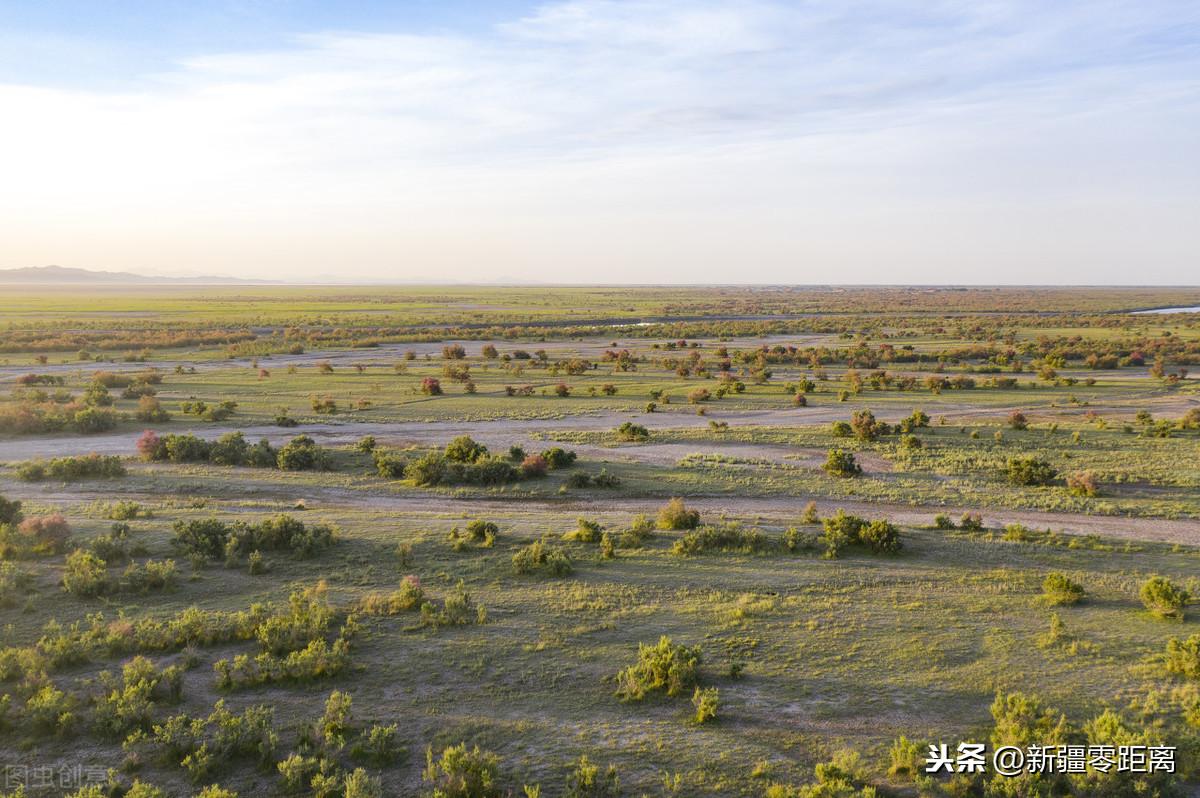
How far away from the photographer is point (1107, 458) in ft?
91.7

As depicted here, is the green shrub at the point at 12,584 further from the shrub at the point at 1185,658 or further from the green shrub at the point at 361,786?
the shrub at the point at 1185,658

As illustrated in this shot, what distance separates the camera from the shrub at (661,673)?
434 inches

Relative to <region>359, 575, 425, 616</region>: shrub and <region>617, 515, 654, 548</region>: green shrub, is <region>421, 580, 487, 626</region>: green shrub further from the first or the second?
<region>617, 515, 654, 548</region>: green shrub

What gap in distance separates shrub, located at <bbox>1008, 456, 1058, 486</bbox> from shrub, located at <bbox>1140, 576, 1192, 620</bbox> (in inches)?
429

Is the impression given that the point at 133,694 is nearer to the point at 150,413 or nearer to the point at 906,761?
the point at 906,761

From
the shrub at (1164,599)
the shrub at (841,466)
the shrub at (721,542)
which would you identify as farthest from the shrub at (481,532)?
the shrub at (1164,599)

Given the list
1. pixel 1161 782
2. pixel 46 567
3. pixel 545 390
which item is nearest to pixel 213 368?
pixel 545 390

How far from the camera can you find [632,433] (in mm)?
32312

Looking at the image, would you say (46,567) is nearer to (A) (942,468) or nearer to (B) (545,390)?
(A) (942,468)

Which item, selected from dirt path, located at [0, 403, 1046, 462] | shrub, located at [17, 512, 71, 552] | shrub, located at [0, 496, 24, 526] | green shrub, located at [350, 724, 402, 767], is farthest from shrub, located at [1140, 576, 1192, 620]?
shrub, located at [0, 496, 24, 526]

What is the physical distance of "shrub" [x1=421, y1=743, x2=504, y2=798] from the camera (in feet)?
28.2

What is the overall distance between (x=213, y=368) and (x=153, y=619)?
166 feet

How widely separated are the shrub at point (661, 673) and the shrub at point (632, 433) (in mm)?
20396

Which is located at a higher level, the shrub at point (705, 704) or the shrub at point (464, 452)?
the shrub at point (464, 452)
